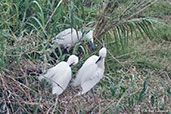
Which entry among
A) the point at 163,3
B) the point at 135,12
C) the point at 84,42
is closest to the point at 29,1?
the point at 84,42

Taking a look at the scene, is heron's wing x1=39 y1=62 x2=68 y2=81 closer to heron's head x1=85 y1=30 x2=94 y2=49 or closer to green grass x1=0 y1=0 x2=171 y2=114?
green grass x1=0 y1=0 x2=171 y2=114

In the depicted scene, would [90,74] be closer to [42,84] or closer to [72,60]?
[72,60]

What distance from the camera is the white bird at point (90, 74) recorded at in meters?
3.04

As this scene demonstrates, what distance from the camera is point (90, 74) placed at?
3.05m

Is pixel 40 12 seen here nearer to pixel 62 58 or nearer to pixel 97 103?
pixel 62 58

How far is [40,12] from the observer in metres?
3.75

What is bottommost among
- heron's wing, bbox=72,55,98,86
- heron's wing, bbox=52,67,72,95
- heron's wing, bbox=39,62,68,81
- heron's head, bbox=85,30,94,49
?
heron's head, bbox=85,30,94,49

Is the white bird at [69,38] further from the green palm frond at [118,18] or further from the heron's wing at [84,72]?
the heron's wing at [84,72]

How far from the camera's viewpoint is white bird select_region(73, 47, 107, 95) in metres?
3.04

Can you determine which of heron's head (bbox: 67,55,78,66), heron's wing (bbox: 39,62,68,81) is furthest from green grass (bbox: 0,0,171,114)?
heron's head (bbox: 67,55,78,66)

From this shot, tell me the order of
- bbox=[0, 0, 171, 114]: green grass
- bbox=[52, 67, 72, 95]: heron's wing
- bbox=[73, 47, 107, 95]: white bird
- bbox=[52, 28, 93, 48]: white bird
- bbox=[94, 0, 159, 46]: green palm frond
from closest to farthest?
bbox=[0, 0, 171, 114]: green grass → bbox=[52, 67, 72, 95]: heron's wing → bbox=[73, 47, 107, 95]: white bird → bbox=[94, 0, 159, 46]: green palm frond → bbox=[52, 28, 93, 48]: white bird

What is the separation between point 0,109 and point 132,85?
94 cm

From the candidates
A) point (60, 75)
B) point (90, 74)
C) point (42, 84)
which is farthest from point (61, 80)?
point (90, 74)

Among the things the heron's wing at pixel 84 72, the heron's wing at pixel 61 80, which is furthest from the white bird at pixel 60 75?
the heron's wing at pixel 84 72
